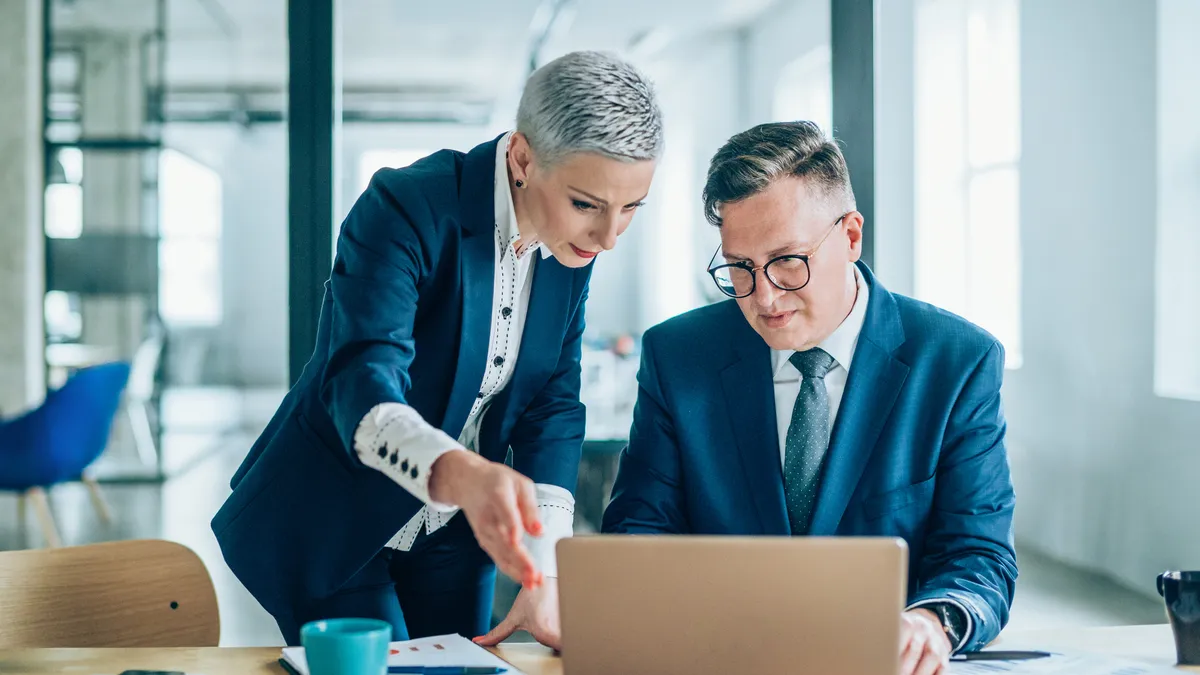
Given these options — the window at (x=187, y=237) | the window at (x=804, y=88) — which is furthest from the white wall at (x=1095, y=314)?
the window at (x=187, y=237)

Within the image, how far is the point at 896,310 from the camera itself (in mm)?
1587

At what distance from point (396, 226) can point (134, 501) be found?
5.45 m

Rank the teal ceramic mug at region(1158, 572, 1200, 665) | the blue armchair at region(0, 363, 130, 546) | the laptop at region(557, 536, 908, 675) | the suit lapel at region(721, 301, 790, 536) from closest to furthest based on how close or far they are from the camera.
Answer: the laptop at region(557, 536, 908, 675) < the teal ceramic mug at region(1158, 572, 1200, 665) < the suit lapel at region(721, 301, 790, 536) < the blue armchair at region(0, 363, 130, 546)

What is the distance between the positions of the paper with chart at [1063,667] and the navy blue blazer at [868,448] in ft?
0.64

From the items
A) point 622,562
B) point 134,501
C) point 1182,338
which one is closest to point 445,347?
point 622,562

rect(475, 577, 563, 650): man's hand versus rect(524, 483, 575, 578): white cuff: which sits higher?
rect(524, 483, 575, 578): white cuff

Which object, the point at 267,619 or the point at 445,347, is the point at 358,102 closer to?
the point at 267,619

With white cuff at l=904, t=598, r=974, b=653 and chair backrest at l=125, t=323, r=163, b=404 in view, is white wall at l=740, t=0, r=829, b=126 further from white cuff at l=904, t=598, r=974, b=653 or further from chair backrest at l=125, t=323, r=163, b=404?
white cuff at l=904, t=598, r=974, b=653

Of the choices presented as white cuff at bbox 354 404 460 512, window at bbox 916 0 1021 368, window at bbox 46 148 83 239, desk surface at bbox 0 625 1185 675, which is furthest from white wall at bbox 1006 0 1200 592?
window at bbox 46 148 83 239

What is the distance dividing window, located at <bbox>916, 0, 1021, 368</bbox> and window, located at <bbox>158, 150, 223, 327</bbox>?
453cm

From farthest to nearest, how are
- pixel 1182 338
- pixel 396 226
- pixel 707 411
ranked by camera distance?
pixel 1182 338 → pixel 707 411 → pixel 396 226

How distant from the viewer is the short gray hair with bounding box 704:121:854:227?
150cm

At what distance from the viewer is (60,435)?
4781 mm

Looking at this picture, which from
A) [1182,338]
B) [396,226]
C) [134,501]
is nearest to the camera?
→ [396,226]
